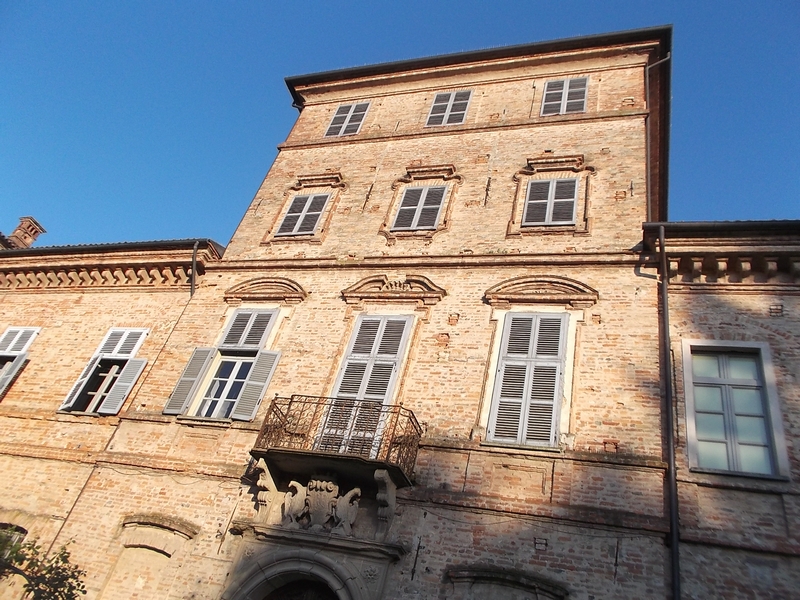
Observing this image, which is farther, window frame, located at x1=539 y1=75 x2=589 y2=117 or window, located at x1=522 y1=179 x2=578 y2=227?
window frame, located at x1=539 y1=75 x2=589 y2=117

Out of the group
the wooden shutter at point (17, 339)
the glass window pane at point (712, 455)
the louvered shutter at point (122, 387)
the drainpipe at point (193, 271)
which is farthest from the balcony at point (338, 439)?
the wooden shutter at point (17, 339)

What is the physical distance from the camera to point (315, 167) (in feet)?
51.1

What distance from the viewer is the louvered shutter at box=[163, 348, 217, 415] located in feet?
35.6

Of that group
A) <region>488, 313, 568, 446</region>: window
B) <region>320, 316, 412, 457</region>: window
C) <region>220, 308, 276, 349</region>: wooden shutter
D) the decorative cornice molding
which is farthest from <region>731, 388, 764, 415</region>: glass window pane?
<region>220, 308, 276, 349</region>: wooden shutter

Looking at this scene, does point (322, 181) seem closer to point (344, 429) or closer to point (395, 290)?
point (395, 290)

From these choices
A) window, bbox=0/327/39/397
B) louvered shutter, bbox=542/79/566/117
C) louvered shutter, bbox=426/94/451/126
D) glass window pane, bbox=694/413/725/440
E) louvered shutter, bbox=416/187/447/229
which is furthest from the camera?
louvered shutter, bbox=426/94/451/126

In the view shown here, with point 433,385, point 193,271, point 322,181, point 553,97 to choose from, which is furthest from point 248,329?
point 553,97

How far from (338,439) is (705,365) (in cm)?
562

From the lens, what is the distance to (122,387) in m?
11.6

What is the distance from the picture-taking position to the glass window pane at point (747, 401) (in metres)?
8.68

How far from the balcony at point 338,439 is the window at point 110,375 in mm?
3462

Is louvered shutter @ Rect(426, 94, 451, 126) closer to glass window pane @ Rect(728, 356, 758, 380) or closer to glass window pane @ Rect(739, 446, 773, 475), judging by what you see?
glass window pane @ Rect(728, 356, 758, 380)

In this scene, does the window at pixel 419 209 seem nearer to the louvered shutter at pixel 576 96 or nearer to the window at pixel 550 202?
the window at pixel 550 202

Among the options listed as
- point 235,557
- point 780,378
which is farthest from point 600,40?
point 235,557
